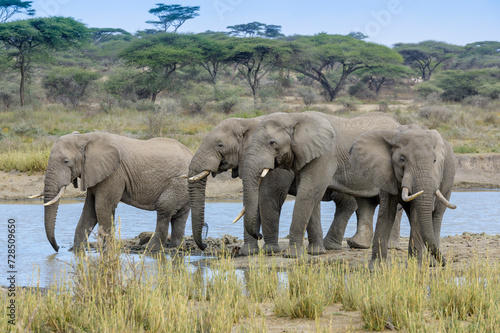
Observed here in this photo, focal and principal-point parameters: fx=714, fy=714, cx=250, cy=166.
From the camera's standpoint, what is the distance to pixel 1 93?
34.2m

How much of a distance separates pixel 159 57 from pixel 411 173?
30694 mm

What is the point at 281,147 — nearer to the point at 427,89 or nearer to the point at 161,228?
the point at 161,228

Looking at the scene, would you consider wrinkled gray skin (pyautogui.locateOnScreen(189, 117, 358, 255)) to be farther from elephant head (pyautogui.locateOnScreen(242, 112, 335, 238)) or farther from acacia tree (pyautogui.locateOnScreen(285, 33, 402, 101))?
acacia tree (pyautogui.locateOnScreen(285, 33, 402, 101))

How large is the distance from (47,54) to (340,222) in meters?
28.1

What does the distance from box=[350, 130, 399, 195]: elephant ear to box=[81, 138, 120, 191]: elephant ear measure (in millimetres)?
3406

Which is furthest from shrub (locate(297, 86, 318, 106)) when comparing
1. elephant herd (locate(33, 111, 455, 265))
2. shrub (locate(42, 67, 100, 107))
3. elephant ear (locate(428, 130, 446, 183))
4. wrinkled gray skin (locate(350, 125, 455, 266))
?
elephant ear (locate(428, 130, 446, 183))

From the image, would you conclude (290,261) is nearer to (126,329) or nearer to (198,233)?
(198,233)

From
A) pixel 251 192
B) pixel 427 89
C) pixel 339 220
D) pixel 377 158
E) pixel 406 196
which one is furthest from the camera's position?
pixel 427 89

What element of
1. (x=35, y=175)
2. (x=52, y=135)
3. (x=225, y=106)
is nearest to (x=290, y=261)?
(x=35, y=175)

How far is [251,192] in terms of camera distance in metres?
7.92

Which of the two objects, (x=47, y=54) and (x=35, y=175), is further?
(x=47, y=54)

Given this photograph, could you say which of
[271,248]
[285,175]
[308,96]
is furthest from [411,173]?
[308,96]

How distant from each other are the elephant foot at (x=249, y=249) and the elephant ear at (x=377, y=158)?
6.45ft

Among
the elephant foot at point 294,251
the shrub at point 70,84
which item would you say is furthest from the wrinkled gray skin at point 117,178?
the shrub at point 70,84
